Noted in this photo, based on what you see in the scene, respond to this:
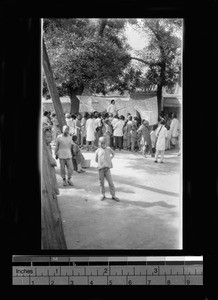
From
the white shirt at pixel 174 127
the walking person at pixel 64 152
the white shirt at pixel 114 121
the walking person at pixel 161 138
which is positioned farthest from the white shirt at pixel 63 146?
the white shirt at pixel 174 127

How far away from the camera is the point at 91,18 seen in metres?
2.40

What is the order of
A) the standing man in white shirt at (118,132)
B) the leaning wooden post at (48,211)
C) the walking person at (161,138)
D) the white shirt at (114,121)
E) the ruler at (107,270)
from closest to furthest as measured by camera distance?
the ruler at (107,270), the leaning wooden post at (48,211), the walking person at (161,138), the standing man in white shirt at (118,132), the white shirt at (114,121)

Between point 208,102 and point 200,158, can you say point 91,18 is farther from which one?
point 200,158

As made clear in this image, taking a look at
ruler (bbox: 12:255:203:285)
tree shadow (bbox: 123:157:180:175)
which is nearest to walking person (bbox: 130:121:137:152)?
tree shadow (bbox: 123:157:180:175)

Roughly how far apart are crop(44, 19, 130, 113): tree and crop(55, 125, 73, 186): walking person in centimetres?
23

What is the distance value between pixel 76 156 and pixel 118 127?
38 centimetres

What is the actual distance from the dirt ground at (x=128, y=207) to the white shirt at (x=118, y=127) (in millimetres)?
154

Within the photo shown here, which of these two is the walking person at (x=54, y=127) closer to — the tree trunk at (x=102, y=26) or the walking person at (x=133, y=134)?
the walking person at (x=133, y=134)

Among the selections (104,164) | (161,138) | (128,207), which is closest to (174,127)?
(161,138)

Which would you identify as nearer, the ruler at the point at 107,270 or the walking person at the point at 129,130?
the ruler at the point at 107,270

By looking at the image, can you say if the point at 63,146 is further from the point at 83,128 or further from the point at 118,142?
the point at 118,142

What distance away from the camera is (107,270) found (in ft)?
7.56

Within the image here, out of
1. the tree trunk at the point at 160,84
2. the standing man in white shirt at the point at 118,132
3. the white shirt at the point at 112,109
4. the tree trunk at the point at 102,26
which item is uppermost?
the tree trunk at the point at 102,26

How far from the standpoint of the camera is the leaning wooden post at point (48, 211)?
2416mm
